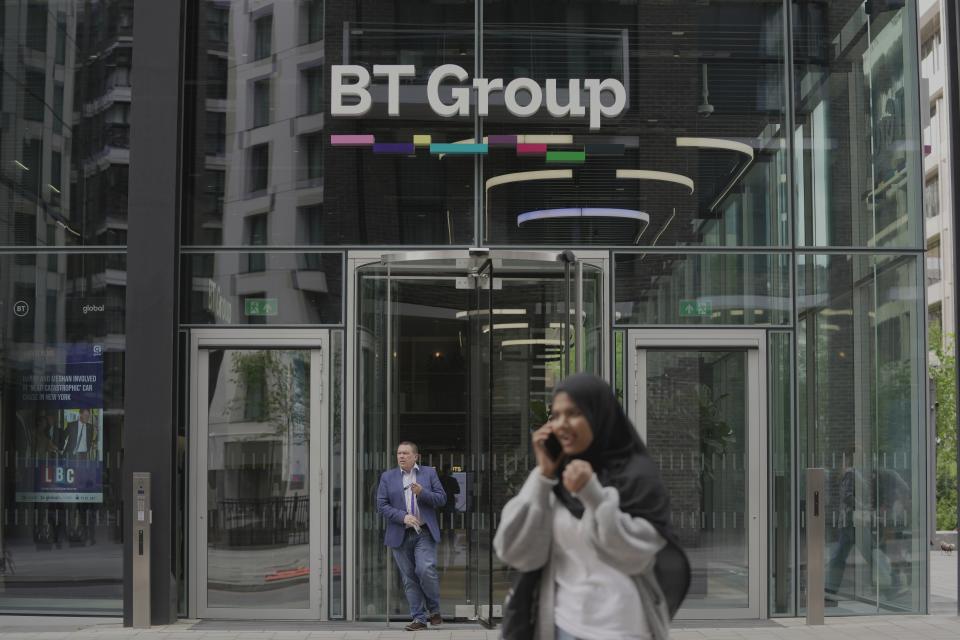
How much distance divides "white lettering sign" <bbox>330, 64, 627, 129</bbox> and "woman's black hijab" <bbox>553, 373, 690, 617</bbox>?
783cm

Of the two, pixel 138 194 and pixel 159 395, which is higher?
pixel 138 194

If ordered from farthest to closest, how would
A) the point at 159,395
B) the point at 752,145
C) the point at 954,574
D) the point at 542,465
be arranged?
the point at 954,574, the point at 752,145, the point at 159,395, the point at 542,465

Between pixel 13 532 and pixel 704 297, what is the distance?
6947 millimetres

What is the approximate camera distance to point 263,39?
39.3ft

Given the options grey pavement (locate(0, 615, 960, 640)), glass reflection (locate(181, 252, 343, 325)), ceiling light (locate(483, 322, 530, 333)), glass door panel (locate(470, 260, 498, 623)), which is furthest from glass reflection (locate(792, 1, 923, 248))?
glass reflection (locate(181, 252, 343, 325))

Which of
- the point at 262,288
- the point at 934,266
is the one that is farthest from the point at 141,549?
the point at 934,266

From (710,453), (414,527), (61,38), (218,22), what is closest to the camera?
(414,527)

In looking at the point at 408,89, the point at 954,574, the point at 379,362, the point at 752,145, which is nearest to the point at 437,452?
the point at 379,362

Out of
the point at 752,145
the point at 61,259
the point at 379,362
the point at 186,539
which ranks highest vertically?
the point at 752,145

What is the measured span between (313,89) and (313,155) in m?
0.66

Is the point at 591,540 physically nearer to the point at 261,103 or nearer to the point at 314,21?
the point at 261,103

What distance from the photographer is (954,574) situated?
51.8 ft

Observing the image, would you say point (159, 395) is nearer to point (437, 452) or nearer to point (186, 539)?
point (186, 539)

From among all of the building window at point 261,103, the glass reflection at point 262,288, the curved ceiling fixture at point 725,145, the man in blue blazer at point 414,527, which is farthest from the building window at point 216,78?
the curved ceiling fixture at point 725,145
